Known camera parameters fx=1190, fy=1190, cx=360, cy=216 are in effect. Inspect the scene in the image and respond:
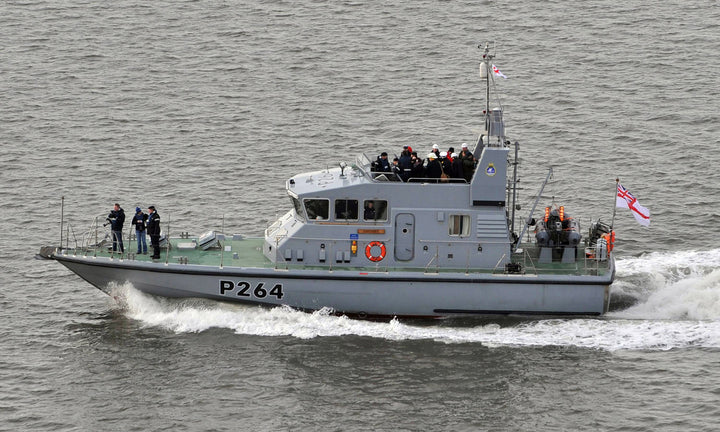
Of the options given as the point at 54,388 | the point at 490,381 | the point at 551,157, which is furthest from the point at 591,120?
the point at 54,388

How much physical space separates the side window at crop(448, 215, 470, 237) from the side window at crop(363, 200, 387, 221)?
1.70 metres

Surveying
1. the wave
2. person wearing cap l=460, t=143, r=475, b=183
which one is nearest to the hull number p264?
person wearing cap l=460, t=143, r=475, b=183

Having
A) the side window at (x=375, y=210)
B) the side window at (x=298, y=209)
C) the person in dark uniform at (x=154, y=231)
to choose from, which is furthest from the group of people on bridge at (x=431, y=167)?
the person in dark uniform at (x=154, y=231)

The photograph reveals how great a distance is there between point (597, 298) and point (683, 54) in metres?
22.9

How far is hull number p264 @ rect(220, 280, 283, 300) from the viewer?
99.1 feet

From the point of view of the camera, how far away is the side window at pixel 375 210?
30328mm

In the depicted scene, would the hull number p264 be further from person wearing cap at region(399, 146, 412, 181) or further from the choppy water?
person wearing cap at region(399, 146, 412, 181)

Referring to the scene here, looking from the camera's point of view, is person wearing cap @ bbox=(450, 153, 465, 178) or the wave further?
the wave

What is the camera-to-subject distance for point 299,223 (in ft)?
101

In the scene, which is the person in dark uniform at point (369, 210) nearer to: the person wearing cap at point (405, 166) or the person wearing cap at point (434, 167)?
the person wearing cap at point (405, 166)

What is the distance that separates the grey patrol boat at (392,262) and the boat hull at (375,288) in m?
0.03

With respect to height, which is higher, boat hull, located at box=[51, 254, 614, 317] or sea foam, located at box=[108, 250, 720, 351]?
boat hull, located at box=[51, 254, 614, 317]

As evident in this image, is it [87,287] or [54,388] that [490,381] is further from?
[87,287]

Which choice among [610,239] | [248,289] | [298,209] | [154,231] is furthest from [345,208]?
[610,239]
